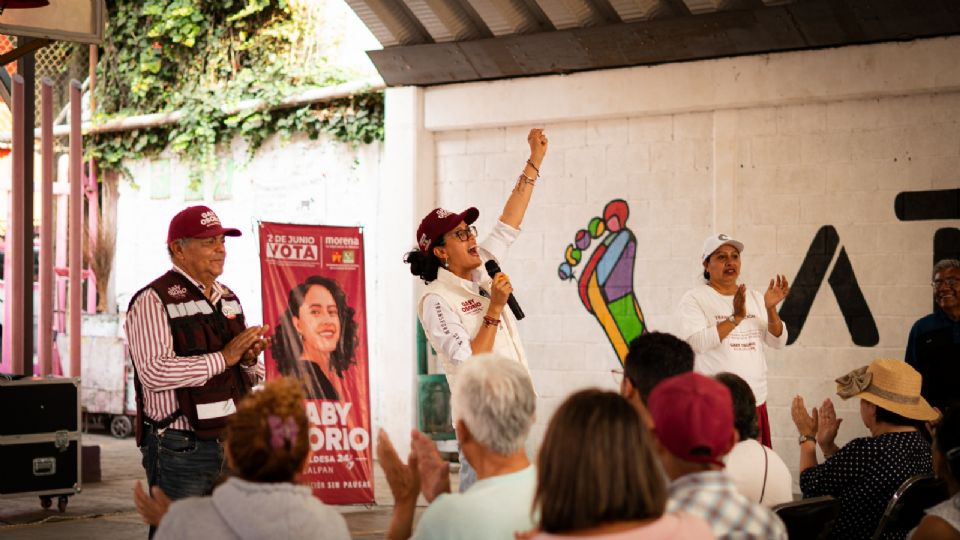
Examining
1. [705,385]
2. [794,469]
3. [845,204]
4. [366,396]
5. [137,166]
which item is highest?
[137,166]

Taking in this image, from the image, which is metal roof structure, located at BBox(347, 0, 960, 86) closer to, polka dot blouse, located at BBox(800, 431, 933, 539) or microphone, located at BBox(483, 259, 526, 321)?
microphone, located at BBox(483, 259, 526, 321)

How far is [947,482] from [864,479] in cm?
60

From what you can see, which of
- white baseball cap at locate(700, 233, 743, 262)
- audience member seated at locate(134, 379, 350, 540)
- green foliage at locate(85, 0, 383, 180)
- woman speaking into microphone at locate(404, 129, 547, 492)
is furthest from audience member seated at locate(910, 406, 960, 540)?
green foliage at locate(85, 0, 383, 180)

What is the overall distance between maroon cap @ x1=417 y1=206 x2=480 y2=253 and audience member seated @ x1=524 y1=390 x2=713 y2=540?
218 cm

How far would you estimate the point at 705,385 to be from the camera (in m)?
2.30

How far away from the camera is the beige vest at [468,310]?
13.7 feet

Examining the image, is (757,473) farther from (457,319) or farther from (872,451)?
(457,319)

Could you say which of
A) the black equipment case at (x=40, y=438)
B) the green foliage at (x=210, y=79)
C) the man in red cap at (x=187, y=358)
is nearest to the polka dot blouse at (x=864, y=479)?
the man in red cap at (x=187, y=358)

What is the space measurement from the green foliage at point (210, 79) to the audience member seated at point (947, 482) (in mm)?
6713

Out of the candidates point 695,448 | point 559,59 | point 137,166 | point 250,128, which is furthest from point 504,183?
point 695,448

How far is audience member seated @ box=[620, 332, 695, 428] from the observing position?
10.4 feet

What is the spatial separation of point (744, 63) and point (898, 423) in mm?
4029

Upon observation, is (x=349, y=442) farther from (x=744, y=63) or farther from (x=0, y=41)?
(x=0, y=41)

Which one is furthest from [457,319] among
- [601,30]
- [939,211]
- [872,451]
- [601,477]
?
[601,30]
